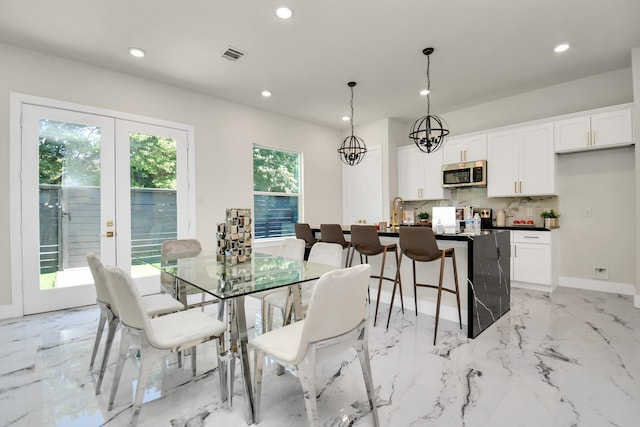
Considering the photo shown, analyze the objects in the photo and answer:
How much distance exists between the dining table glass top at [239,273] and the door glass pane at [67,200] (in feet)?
5.53

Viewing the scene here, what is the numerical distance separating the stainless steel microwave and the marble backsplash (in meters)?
0.35

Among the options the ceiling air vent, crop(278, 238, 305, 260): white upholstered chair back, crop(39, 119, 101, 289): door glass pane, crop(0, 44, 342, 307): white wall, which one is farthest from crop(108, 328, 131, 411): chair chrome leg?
the ceiling air vent

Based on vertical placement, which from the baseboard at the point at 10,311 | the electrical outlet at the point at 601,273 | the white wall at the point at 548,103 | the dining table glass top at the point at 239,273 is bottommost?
the baseboard at the point at 10,311

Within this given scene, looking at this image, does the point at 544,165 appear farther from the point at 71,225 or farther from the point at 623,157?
the point at 71,225

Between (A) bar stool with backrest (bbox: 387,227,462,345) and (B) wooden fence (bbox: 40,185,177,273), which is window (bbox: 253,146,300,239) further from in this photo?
(A) bar stool with backrest (bbox: 387,227,462,345)

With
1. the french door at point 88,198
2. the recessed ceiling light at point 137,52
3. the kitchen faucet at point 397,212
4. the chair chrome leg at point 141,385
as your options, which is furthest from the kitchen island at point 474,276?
the recessed ceiling light at point 137,52

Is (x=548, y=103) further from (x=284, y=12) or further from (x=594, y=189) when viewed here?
(x=284, y=12)

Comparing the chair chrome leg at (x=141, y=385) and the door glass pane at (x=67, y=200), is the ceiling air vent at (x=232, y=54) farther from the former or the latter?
the chair chrome leg at (x=141, y=385)

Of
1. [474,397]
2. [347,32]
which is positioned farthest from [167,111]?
[474,397]

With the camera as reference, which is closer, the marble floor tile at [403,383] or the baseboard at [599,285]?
the marble floor tile at [403,383]

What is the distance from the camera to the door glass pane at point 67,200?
3.37m

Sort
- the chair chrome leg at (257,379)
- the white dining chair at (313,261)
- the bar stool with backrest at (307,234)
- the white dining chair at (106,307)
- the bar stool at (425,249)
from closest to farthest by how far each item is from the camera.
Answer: the chair chrome leg at (257,379)
the white dining chair at (106,307)
the white dining chair at (313,261)
the bar stool at (425,249)
the bar stool with backrest at (307,234)

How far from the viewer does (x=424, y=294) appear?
10.4 ft

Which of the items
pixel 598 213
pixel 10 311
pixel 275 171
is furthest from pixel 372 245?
pixel 10 311
